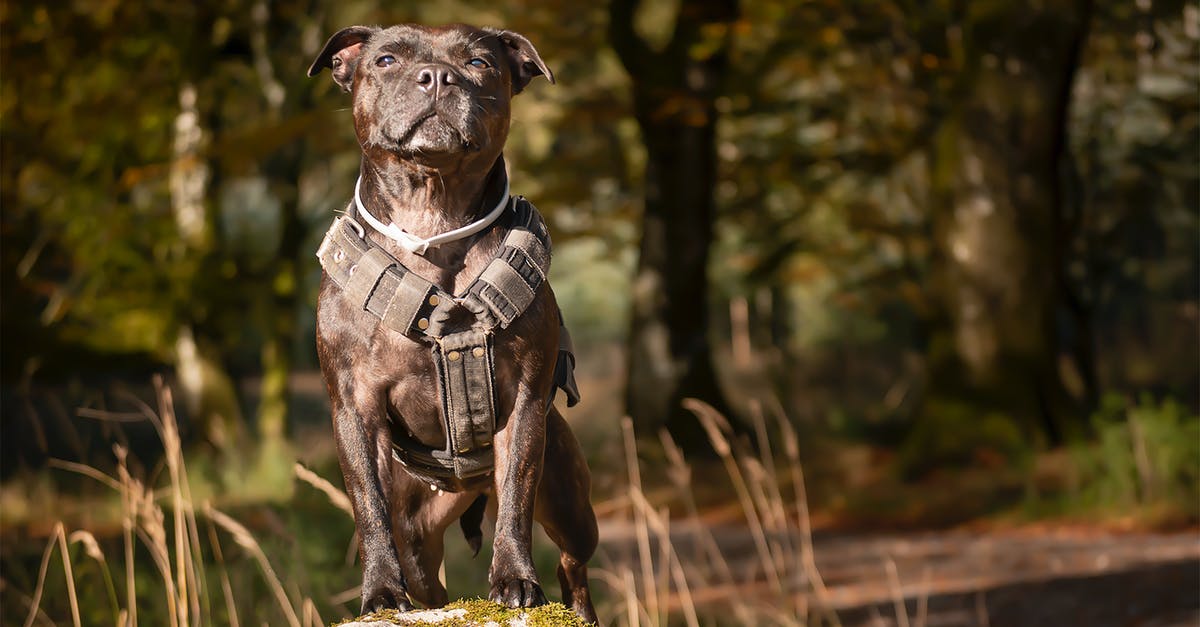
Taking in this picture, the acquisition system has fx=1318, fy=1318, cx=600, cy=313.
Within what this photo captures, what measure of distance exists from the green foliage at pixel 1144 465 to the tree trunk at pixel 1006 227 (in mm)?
823

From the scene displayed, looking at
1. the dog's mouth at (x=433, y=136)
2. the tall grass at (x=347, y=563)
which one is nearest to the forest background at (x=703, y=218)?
the tall grass at (x=347, y=563)

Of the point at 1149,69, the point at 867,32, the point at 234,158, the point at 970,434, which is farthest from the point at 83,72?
the point at 1149,69

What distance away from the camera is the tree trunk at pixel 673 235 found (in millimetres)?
15086

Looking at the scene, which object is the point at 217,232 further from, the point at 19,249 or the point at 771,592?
the point at 771,592

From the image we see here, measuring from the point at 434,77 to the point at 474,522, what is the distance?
1.34 meters

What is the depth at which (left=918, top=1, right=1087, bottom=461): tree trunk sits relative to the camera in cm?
1252

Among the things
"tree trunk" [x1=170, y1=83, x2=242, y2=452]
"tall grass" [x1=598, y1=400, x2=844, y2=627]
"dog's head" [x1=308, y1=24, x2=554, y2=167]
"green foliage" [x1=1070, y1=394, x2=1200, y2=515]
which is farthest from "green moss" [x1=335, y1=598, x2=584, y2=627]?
"tree trunk" [x1=170, y1=83, x2=242, y2=452]

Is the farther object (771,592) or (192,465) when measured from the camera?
(192,465)

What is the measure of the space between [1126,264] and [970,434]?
29.1 feet

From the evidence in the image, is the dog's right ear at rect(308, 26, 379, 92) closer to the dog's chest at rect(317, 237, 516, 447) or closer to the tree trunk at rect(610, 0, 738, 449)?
the dog's chest at rect(317, 237, 516, 447)

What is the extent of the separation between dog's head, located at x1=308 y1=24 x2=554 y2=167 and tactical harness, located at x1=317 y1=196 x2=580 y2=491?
23 centimetres

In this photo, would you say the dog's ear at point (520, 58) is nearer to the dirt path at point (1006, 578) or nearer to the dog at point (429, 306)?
the dog at point (429, 306)

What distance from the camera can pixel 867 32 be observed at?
14.2 meters

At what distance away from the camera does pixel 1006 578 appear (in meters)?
9.97
